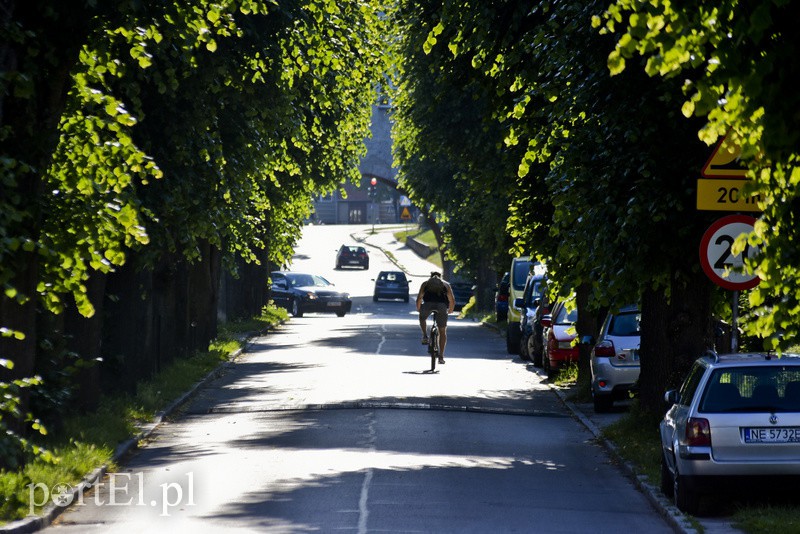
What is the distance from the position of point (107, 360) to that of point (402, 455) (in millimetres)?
5533

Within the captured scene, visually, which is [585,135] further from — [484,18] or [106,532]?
[106,532]

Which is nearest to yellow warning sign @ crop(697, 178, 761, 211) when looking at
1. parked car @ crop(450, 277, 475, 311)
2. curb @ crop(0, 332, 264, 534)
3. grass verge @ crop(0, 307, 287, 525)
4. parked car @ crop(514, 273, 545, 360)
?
grass verge @ crop(0, 307, 287, 525)

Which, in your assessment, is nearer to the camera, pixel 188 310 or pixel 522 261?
pixel 188 310

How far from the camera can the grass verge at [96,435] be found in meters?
11.0

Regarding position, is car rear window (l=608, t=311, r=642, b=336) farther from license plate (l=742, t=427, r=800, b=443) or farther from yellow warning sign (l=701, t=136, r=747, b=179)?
license plate (l=742, t=427, r=800, b=443)

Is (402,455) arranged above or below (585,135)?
below

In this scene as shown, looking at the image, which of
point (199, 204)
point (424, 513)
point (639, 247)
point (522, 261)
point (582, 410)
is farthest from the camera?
point (522, 261)

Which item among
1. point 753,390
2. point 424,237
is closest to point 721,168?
point 753,390

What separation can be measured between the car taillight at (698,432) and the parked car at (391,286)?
6086cm

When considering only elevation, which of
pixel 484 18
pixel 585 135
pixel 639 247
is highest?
pixel 484 18

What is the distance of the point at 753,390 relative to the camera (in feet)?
37.1

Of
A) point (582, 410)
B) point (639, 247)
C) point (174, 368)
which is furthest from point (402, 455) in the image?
point (174, 368)

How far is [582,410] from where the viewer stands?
68.5 ft

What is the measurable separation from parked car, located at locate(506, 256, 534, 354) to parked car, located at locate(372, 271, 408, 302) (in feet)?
107
